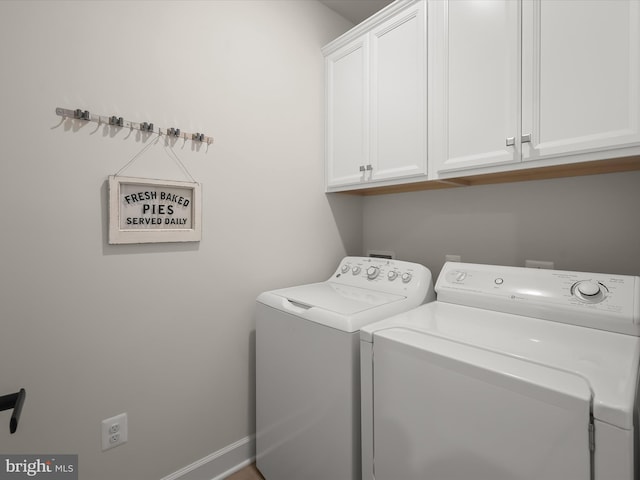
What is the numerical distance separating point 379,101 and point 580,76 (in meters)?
0.82

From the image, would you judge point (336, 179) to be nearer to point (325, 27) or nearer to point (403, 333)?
point (325, 27)

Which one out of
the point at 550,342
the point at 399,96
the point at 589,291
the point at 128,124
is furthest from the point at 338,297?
the point at 128,124

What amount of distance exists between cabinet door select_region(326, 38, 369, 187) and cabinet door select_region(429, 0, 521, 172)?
0.40 metres

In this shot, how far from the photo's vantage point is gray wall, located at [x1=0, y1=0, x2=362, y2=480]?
1067 mm

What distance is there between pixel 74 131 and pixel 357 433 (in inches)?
58.2

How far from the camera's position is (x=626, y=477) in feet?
1.93

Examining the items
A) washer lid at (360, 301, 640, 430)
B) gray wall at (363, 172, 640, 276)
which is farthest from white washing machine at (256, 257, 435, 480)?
gray wall at (363, 172, 640, 276)

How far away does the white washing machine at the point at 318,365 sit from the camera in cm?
108

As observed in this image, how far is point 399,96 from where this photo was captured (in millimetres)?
1519

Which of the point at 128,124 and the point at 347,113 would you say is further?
the point at 347,113

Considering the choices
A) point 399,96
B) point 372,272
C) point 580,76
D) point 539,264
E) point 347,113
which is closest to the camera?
point 580,76

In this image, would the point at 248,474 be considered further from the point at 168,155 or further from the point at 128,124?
the point at 128,124

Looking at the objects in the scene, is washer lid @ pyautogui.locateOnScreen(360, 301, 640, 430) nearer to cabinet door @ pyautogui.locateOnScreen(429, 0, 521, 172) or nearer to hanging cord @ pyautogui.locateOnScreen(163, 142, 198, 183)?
cabinet door @ pyautogui.locateOnScreen(429, 0, 521, 172)

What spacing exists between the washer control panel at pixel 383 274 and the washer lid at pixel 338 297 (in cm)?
5
